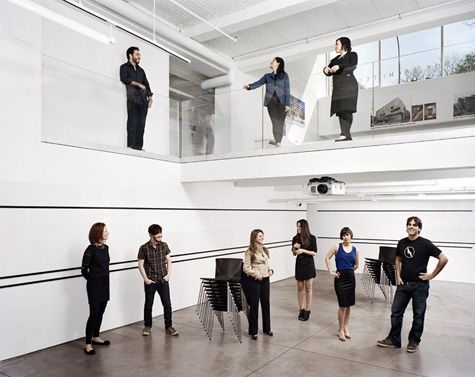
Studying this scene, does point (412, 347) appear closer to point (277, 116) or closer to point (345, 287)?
point (345, 287)

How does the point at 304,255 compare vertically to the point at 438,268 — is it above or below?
below

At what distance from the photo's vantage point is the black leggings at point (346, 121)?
18.3ft

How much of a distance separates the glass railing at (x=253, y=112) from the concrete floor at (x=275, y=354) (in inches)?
105

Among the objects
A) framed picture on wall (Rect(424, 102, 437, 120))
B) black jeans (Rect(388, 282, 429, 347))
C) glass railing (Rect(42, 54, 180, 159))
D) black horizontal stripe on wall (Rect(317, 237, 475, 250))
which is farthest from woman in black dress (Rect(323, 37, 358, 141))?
black horizontal stripe on wall (Rect(317, 237, 475, 250))

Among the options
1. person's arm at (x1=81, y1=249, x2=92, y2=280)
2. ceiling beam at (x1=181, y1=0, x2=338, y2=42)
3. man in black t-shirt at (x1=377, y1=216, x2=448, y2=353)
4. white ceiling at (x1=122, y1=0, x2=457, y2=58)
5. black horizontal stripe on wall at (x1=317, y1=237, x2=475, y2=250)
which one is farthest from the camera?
black horizontal stripe on wall at (x1=317, y1=237, x2=475, y2=250)

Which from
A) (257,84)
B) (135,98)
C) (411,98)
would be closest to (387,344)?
(411,98)

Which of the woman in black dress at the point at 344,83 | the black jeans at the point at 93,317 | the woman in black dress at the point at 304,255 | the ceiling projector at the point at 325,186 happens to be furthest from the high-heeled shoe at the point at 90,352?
the woman in black dress at the point at 344,83

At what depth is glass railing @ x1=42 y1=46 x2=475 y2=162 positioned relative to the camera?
5.41 m

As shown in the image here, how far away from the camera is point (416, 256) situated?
4.72 m

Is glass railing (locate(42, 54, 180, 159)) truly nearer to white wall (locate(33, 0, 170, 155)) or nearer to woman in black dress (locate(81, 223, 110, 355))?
white wall (locate(33, 0, 170, 155))

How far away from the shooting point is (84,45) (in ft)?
21.4

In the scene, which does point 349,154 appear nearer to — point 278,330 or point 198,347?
point 278,330

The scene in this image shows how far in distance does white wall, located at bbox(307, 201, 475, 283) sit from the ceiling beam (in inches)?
235

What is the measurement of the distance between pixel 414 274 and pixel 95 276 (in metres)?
3.83
